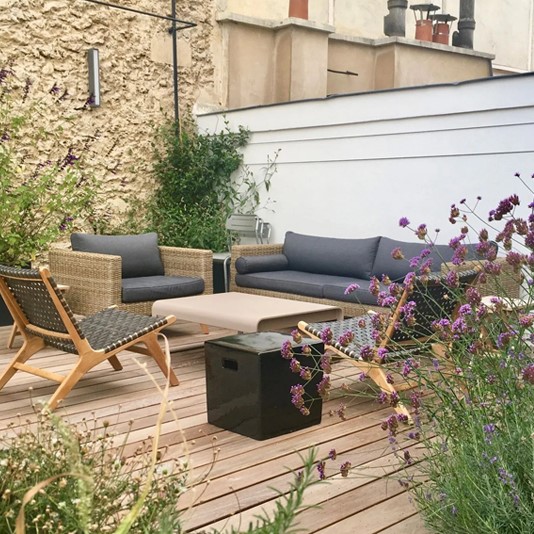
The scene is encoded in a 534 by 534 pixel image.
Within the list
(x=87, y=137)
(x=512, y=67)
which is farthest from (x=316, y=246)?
(x=512, y=67)

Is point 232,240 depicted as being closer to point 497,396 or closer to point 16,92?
point 16,92

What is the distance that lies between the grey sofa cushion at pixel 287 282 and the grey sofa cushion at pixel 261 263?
58 mm

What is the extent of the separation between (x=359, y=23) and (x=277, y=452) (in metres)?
8.36

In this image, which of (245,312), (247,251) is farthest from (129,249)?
(245,312)

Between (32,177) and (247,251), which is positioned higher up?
(32,177)

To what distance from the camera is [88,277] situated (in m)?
6.51

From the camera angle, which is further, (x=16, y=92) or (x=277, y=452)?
(x=16, y=92)

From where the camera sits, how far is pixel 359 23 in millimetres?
10523

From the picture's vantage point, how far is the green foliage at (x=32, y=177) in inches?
261

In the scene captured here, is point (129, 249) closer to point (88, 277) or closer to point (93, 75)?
point (88, 277)

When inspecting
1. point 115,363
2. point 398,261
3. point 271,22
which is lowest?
point 115,363

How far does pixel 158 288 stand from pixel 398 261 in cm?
215

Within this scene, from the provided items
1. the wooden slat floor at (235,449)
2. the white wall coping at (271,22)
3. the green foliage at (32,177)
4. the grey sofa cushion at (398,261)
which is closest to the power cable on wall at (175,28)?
the white wall coping at (271,22)

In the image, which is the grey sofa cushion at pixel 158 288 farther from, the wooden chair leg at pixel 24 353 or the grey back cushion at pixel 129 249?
the wooden chair leg at pixel 24 353
